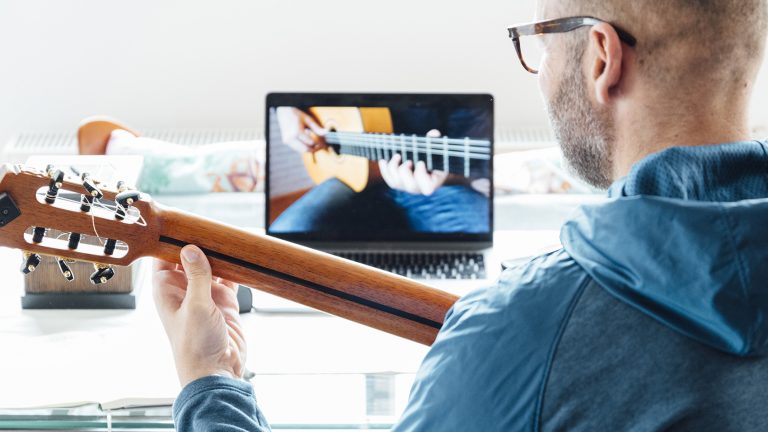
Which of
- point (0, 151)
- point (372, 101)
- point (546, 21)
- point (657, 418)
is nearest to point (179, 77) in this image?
point (0, 151)

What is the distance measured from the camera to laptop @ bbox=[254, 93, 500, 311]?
81.7 inches

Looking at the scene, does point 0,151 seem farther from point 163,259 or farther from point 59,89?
point 163,259

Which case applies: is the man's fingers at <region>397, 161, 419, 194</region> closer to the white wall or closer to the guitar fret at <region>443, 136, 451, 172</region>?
the guitar fret at <region>443, 136, 451, 172</region>

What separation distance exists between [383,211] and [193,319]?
36.7 inches

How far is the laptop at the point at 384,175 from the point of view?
2076 mm

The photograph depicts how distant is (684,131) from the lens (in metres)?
0.93

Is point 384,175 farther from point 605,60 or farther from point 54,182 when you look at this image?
point 605,60

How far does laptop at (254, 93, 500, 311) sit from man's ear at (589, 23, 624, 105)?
111 cm

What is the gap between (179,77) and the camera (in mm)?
3799

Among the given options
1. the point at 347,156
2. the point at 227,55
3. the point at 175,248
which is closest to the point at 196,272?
the point at 175,248

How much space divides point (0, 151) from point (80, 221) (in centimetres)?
292

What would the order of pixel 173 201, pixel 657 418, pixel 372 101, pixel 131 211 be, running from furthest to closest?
pixel 173 201
pixel 372 101
pixel 131 211
pixel 657 418

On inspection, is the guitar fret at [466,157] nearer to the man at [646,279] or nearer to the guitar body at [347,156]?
the guitar body at [347,156]

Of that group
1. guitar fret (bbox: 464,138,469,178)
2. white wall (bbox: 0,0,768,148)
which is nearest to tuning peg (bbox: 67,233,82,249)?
guitar fret (bbox: 464,138,469,178)
